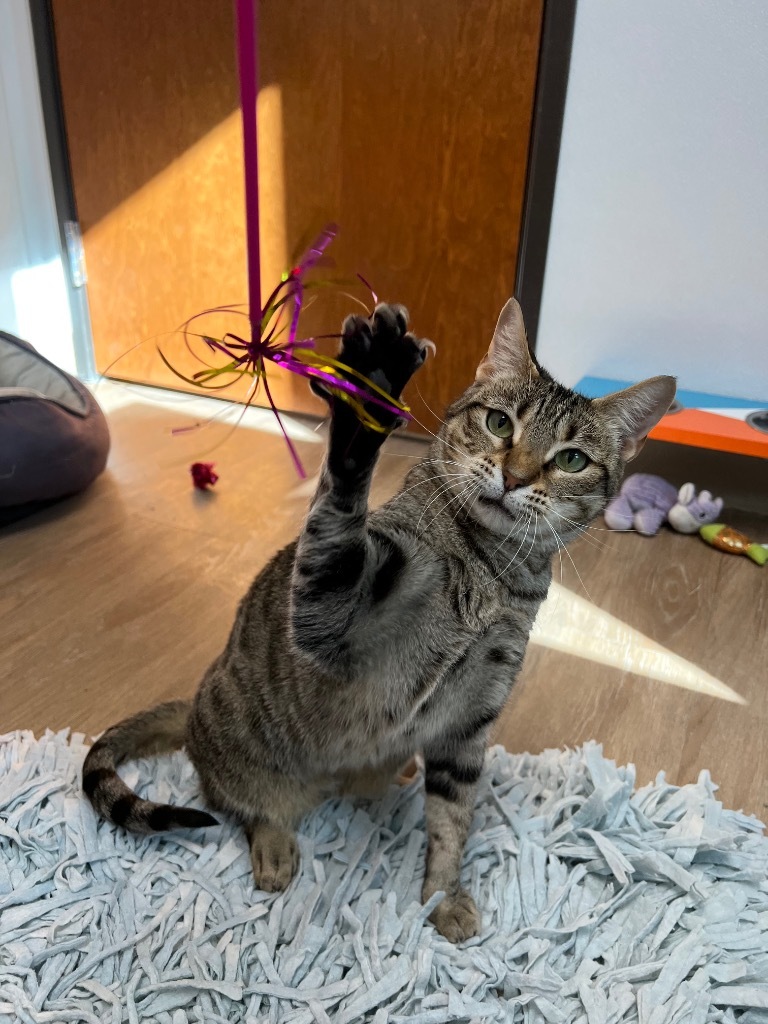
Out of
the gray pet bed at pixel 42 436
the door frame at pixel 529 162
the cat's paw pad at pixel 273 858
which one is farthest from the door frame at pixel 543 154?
the cat's paw pad at pixel 273 858

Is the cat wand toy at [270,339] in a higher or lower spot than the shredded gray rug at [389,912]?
higher

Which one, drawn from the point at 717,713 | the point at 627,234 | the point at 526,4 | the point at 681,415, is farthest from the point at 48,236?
the point at 717,713

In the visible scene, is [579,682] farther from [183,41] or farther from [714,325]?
[183,41]

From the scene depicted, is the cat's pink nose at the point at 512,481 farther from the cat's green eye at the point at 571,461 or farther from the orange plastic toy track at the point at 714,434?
the orange plastic toy track at the point at 714,434

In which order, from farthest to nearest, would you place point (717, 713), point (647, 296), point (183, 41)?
point (183, 41) → point (647, 296) → point (717, 713)

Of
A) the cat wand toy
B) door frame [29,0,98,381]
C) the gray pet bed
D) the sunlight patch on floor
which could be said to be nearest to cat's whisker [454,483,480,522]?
the cat wand toy

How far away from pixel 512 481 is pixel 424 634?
0.24m

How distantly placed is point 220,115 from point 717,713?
8.12 feet

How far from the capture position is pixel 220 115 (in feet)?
9.59

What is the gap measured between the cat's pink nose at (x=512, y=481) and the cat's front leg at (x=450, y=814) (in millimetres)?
407

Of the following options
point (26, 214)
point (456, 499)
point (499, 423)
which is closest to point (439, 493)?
point (456, 499)

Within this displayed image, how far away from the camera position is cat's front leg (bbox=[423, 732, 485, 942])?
1.29 meters

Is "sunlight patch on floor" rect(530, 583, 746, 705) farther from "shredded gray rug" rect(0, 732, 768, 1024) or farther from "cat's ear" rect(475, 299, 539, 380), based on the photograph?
"cat's ear" rect(475, 299, 539, 380)

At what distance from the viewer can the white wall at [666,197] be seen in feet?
7.54
